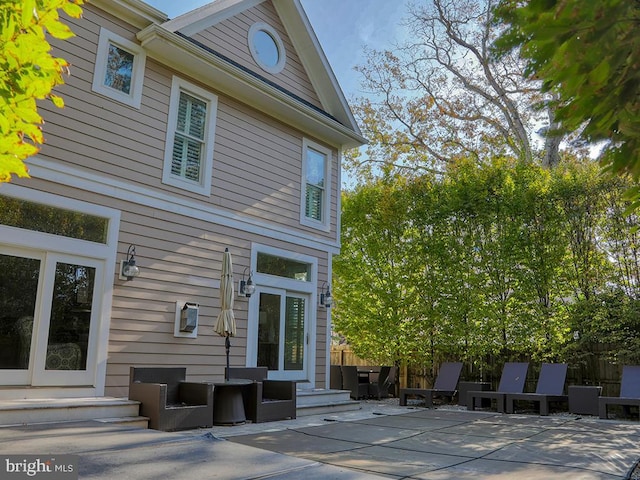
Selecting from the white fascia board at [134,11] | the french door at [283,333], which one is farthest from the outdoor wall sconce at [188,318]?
the white fascia board at [134,11]

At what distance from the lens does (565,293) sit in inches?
388

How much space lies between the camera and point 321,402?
8.70 metres

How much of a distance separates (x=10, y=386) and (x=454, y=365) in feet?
25.3

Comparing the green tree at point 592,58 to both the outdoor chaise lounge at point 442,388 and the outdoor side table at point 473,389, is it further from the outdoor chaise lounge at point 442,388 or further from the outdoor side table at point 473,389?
the outdoor chaise lounge at point 442,388

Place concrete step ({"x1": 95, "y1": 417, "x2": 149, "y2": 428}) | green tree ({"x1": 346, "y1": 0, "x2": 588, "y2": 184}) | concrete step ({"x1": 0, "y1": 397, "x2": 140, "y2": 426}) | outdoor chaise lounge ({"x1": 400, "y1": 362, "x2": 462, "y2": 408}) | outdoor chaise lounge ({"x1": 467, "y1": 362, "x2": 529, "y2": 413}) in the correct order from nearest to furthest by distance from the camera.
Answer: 1. concrete step ({"x1": 0, "y1": 397, "x2": 140, "y2": 426})
2. concrete step ({"x1": 95, "y1": 417, "x2": 149, "y2": 428})
3. outdoor chaise lounge ({"x1": 467, "y1": 362, "x2": 529, "y2": 413})
4. outdoor chaise lounge ({"x1": 400, "y1": 362, "x2": 462, "y2": 408})
5. green tree ({"x1": 346, "y1": 0, "x2": 588, "y2": 184})

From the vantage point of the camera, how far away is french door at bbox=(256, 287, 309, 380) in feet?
28.9

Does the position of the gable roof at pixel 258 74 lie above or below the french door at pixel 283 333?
above

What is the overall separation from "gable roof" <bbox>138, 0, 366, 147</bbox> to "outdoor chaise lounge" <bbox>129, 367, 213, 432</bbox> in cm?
449

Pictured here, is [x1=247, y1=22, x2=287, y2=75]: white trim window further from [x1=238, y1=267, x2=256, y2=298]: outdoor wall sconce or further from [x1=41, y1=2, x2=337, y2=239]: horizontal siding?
[x1=238, y1=267, x2=256, y2=298]: outdoor wall sconce

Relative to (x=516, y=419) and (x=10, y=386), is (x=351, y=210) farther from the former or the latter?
(x=10, y=386)

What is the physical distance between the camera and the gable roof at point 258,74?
757 centimetres

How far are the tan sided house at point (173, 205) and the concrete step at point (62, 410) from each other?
437 millimetres

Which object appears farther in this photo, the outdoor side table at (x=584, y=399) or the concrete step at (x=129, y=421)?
the outdoor side table at (x=584, y=399)

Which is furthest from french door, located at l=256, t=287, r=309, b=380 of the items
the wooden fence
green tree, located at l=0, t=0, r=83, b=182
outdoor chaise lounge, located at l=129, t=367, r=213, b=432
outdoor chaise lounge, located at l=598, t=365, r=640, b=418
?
green tree, located at l=0, t=0, r=83, b=182
